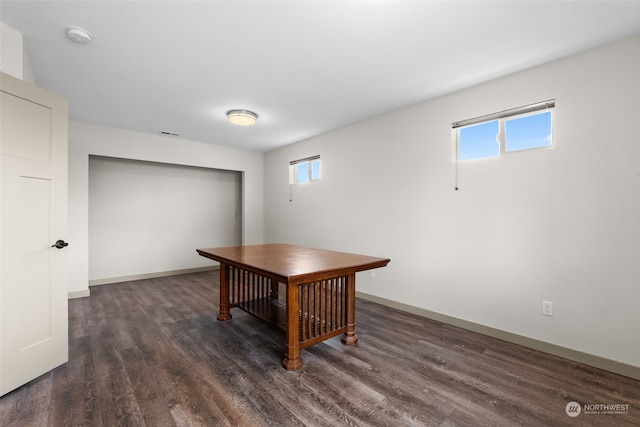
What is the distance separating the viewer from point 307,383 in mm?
1948

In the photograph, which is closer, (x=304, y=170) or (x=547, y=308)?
(x=547, y=308)

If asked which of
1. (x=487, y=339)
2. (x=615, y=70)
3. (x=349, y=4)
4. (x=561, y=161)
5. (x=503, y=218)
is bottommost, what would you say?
(x=487, y=339)

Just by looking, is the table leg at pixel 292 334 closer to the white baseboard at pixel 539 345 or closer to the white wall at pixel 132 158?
the white baseboard at pixel 539 345

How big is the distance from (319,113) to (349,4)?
1.95m

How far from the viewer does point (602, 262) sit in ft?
7.11

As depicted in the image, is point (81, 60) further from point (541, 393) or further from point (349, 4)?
point (541, 393)

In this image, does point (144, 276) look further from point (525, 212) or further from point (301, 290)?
point (525, 212)

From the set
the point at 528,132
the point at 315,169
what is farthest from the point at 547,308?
the point at 315,169

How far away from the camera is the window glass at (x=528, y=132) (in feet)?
8.05

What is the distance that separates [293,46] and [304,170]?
2968 millimetres

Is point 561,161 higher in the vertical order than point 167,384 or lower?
higher

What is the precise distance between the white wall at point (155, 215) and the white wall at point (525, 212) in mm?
3248

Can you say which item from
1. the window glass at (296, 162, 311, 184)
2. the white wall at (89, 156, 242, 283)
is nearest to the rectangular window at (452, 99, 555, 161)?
the window glass at (296, 162, 311, 184)

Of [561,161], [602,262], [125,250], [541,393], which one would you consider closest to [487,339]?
[541,393]
